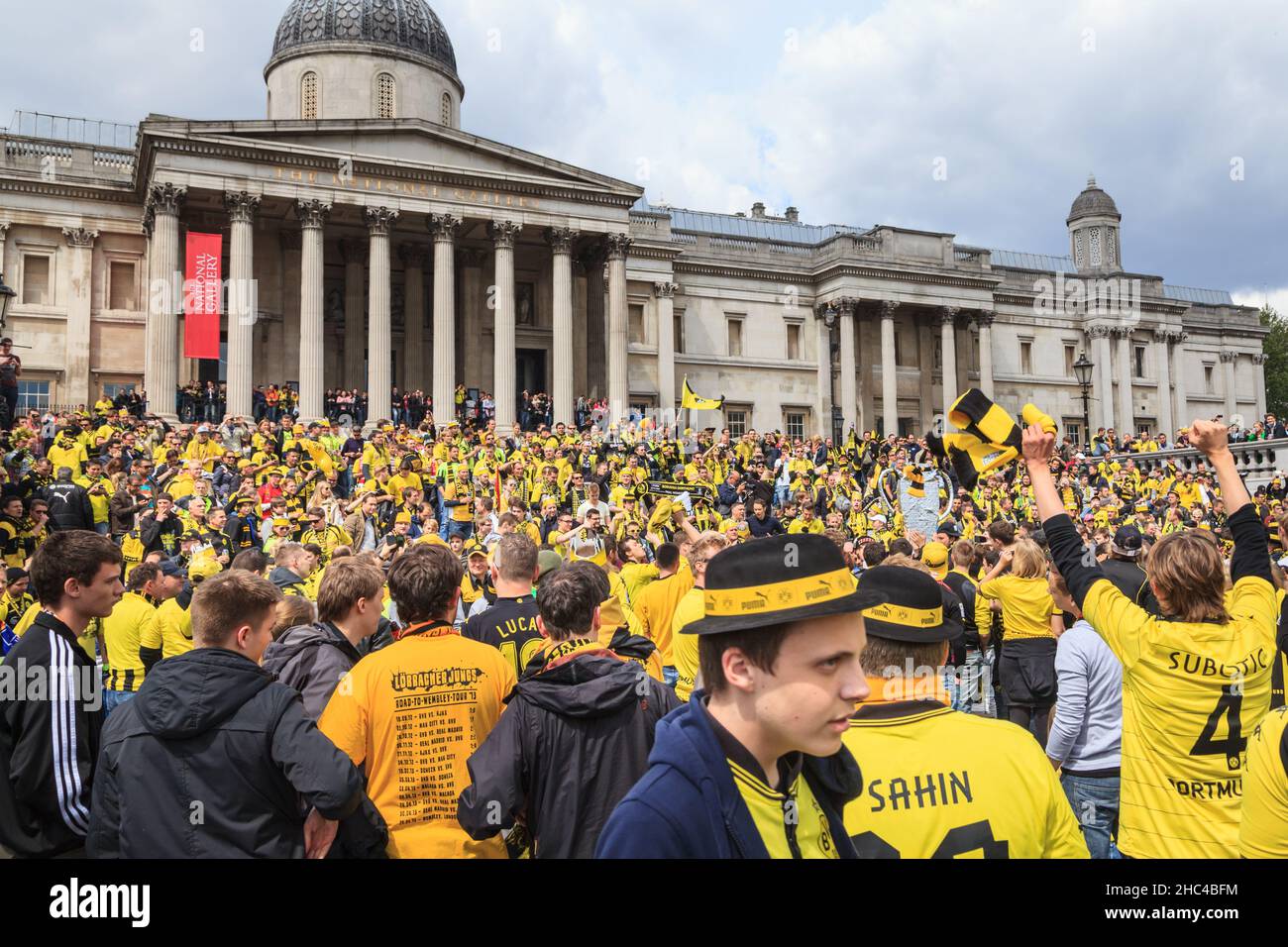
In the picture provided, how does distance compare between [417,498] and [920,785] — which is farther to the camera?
[417,498]

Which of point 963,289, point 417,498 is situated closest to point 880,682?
point 417,498

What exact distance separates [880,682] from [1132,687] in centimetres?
192

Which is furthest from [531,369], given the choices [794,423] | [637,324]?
[794,423]

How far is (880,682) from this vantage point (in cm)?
277

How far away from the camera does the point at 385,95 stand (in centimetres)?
3906

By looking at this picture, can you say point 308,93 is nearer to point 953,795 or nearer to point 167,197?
point 167,197

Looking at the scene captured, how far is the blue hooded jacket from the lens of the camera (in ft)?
6.64

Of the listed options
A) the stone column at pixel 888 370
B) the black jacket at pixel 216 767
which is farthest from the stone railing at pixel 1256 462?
the black jacket at pixel 216 767

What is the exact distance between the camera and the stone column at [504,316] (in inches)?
1379

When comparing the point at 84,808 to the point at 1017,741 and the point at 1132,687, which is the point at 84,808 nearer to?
the point at 1017,741

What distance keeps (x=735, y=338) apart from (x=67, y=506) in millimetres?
35684

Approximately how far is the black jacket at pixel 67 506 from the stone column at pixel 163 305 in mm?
17777

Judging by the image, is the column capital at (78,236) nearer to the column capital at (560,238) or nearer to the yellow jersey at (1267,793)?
the column capital at (560,238)

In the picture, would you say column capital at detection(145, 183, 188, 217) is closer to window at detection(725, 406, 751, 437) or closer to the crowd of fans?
window at detection(725, 406, 751, 437)
